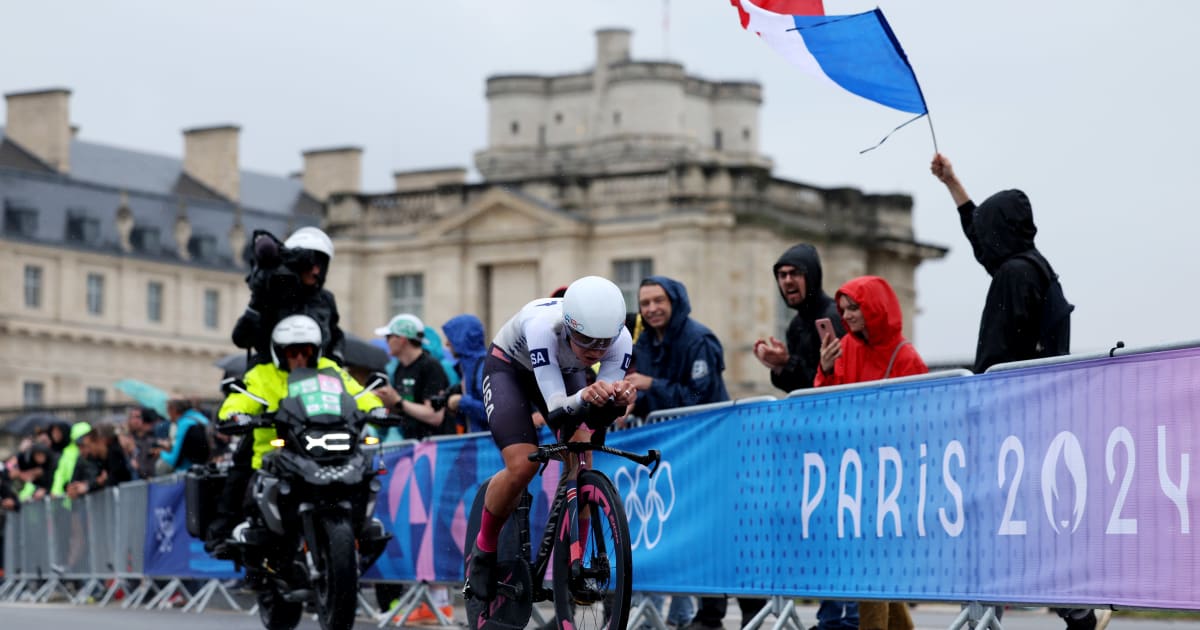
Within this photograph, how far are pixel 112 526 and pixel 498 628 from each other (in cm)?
1168

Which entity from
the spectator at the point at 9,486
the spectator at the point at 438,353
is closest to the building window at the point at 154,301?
the spectator at the point at 9,486

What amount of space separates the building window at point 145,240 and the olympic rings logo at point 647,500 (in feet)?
348

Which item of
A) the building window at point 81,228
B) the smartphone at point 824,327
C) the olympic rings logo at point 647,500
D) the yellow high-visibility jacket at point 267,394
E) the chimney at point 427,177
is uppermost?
the chimney at point 427,177

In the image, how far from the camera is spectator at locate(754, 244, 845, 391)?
12680 mm

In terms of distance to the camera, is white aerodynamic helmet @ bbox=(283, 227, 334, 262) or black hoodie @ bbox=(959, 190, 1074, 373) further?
white aerodynamic helmet @ bbox=(283, 227, 334, 262)

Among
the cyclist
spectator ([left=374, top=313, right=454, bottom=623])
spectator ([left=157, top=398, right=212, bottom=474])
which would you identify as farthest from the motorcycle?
spectator ([left=157, top=398, right=212, bottom=474])

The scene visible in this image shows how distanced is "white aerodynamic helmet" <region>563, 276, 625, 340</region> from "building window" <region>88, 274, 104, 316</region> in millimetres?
105557

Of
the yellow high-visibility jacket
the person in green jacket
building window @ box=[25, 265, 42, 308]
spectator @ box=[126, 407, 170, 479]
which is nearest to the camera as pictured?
the yellow high-visibility jacket

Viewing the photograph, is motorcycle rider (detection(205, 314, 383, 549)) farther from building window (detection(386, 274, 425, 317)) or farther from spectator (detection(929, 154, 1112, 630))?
building window (detection(386, 274, 425, 317))

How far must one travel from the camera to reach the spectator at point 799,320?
499 inches

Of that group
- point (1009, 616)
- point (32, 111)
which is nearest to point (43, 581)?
point (1009, 616)

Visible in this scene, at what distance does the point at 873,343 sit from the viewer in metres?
11.5

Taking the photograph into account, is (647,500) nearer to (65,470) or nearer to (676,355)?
(676,355)

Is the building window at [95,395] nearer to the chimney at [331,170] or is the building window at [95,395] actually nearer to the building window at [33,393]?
the building window at [33,393]
